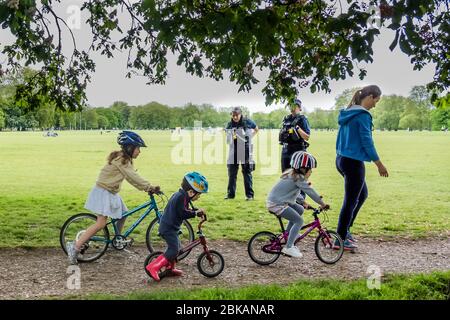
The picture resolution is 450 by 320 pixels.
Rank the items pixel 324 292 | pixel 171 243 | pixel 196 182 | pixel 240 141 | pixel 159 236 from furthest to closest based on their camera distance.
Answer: pixel 240 141 < pixel 159 236 < pixel 171 243 < pixel 196 182 < pixel 324 292

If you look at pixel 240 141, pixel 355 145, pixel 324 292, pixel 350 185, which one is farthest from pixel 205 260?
pixel 240 141

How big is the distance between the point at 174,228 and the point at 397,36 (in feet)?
10.1

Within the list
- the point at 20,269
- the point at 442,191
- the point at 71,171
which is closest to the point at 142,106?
the point at 71,171

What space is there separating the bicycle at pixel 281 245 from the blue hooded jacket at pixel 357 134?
3.44 feet

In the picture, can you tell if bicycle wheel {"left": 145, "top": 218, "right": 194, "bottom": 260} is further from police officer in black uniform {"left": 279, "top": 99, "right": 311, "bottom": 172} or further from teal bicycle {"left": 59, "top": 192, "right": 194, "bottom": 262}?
police officer in black uniform {"left": 279, "top": 99, "right": 311, "bottom": 172}

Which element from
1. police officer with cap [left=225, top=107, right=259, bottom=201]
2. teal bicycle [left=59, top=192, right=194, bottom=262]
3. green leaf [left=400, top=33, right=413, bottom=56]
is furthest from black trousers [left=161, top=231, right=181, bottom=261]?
police officer with cap [left=225, top=107, right=259, bottom=201]

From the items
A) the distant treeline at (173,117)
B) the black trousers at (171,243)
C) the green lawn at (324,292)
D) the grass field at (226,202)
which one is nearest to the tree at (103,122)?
the distant treeline at (173,117)

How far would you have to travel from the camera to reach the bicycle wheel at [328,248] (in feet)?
21.6

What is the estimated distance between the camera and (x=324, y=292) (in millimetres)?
5090

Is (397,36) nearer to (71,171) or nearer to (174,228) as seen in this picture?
(174,228)

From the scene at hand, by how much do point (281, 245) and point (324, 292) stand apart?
149cm

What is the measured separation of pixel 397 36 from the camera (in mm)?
4262

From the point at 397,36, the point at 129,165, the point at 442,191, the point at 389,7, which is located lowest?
the point at 442,191

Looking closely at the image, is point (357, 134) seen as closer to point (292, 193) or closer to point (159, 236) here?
point (292, 193)
